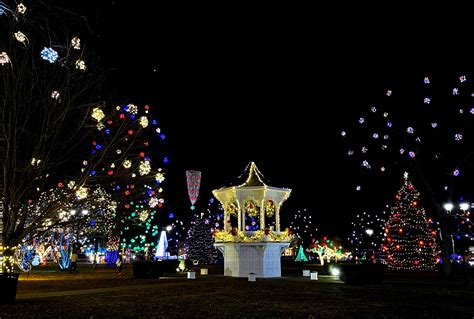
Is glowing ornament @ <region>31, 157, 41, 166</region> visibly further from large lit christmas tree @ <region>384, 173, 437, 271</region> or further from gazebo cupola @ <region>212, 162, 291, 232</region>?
large lit christmas tree @ <region>384, 173, 437, 271</region>

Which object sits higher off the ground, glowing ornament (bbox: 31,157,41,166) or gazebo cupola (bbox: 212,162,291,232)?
gazebo cupola (bbox: 212,162,291,232)

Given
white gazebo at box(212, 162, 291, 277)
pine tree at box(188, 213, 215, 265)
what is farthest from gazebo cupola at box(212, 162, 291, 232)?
pine tree at box(188, 213, 215, 265)

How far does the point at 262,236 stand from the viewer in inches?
1053

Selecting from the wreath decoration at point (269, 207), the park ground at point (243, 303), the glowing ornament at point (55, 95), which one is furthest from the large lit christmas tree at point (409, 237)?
the glowing ornament at point (55, 95)

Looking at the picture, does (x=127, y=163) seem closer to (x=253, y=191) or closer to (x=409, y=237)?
(x=253, y=191)

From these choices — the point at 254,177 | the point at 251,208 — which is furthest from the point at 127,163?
the point at 251,208

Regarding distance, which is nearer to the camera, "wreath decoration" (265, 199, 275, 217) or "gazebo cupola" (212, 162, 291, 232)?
"gazebo cupola" (212, 162, 291, 232)

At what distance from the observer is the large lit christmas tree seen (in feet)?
115

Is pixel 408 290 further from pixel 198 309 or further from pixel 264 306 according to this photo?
pixel 198 309

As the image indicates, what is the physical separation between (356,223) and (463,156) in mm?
36705

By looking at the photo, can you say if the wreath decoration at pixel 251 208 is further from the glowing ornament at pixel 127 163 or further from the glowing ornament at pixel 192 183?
the glowing ornament at pixel 127 163

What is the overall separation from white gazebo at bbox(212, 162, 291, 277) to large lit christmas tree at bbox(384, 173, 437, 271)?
37.1ft

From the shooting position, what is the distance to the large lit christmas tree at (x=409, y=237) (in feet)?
115

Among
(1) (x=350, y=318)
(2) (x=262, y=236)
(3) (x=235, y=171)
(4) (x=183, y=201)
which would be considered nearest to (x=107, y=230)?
(3) (x=235, y=171)
